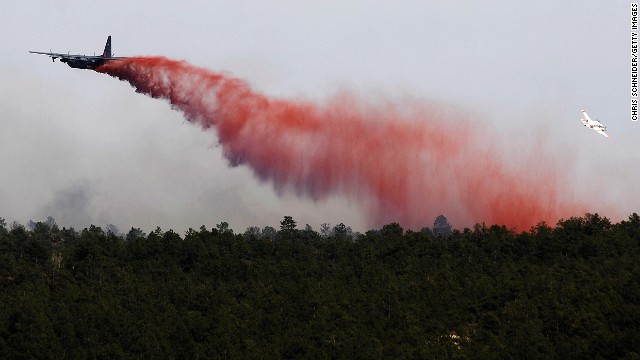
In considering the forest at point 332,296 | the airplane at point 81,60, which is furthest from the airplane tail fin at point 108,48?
the forest at point 332,296

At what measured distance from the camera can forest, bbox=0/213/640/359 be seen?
104 meters

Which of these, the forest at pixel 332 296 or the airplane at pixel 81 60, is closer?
the forest at pixel 332 296

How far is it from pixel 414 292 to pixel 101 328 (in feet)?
143

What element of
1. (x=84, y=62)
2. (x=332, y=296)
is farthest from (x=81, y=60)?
(x=332, y=296)

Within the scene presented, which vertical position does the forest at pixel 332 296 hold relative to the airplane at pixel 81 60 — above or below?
below

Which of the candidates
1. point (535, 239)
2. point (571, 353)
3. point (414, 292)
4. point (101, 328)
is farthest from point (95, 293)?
point (535, 239)

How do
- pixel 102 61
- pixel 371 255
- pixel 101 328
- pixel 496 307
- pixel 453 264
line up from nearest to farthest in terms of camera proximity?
1. pixel 101 328
2. pixel 496 307
3. pixel 102 61
4. pixel 453 264
5. pixel 371 255

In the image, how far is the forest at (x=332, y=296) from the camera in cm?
10388

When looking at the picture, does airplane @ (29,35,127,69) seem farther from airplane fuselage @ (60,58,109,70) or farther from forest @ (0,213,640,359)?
forest @ (0,213,640,359)

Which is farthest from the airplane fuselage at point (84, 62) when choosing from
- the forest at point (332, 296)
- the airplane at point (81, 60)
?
the forest at point (332, 296)

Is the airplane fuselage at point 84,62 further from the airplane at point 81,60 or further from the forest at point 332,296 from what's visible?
the forest at point 332,296

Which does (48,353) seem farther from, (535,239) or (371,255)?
(535,239)

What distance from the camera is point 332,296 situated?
12462cm

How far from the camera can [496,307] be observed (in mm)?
126062
